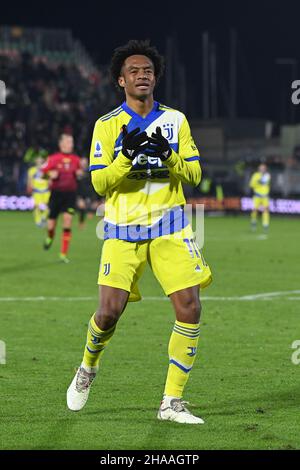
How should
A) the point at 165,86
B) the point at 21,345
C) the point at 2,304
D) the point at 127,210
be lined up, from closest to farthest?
the point at 127,210, the point at 21,345, the point at 2,304, the point at 165,86

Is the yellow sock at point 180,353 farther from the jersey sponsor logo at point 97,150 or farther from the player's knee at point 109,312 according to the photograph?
the jersey sponsor logo at point 97,150

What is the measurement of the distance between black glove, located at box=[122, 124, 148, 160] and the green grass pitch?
182 cm

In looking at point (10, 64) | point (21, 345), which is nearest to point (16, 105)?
point (10, 64)

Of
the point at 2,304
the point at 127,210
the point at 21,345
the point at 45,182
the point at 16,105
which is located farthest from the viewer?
the point at 16,105

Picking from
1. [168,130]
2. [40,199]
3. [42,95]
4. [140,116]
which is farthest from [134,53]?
[42,95]

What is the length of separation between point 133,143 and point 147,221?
2.18 ft

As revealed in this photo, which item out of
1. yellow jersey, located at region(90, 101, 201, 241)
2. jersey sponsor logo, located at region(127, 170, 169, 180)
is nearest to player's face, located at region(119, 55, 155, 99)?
yellow jersey, located at region(90, 101, 201, 241)

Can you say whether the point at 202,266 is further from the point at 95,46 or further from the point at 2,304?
the point at 95,46

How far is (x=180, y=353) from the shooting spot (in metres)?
7.47

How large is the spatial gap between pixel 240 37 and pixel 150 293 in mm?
43642

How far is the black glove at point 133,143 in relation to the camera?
23.2ft

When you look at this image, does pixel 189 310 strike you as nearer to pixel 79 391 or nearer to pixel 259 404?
pixel 79 391

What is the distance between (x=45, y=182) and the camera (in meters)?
36.6
